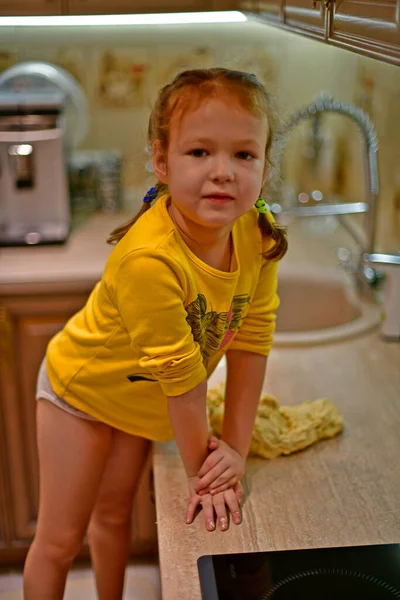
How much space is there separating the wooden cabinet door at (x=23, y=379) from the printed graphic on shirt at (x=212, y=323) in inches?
30.2

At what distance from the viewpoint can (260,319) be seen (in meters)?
1.15

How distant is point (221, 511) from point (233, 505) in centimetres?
2

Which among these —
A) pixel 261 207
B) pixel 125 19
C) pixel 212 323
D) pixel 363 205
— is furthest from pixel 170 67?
pixel 212 323

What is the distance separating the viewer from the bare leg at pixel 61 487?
3.87ft

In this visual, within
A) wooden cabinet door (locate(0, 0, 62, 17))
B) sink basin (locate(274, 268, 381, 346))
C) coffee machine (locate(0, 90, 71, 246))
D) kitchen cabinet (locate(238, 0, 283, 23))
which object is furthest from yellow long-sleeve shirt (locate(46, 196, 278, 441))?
wooden cabinet door (locate(0, 0, 62, 17))

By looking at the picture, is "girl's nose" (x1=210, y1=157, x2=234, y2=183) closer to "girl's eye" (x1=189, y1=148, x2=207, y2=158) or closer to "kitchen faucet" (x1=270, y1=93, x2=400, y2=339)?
"girl's eye" (x1=189, y1=148, x2=207, y2=158)

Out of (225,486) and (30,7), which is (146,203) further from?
(30,7)

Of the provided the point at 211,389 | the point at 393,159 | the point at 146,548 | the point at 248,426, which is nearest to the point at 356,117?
the point at 393,159

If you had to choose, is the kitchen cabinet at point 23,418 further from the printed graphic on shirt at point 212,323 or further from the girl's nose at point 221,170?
the girl's nose at point 221,170

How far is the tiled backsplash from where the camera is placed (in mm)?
2221

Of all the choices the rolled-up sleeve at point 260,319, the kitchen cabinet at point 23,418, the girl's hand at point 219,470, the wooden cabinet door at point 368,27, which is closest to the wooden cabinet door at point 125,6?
the kitchen cabinet at point 23,418

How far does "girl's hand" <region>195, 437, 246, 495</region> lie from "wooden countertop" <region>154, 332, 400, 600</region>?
0.03 m

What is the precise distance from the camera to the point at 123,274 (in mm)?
956

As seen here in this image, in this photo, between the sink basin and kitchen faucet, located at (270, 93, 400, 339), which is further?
the sink basin
